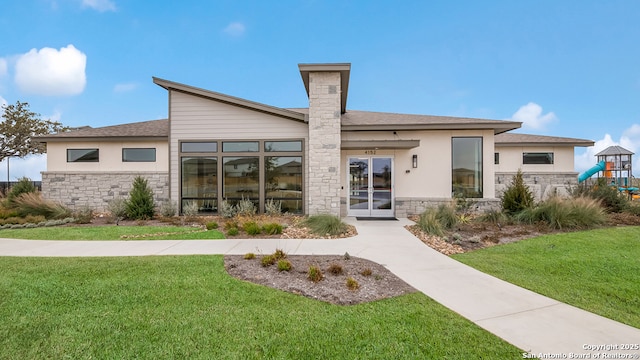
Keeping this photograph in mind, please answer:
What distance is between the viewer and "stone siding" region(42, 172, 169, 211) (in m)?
13.2

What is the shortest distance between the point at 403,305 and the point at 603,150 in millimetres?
28629

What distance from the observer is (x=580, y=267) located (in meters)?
5.11

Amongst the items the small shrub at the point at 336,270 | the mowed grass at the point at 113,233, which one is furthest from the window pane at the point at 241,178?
the small shrub at the point at 336,270

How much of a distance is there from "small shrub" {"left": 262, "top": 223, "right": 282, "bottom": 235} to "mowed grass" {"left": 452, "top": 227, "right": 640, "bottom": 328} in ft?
15.2

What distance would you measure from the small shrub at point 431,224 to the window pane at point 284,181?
4796 millimetres

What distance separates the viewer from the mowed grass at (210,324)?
2.56 meters

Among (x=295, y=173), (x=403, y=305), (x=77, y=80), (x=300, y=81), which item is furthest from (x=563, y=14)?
(x=77, y=80)

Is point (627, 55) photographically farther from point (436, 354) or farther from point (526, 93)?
point (436, 354)

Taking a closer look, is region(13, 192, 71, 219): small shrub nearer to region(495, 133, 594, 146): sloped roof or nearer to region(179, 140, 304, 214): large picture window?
region(179, 140, 304, 214): large picture window

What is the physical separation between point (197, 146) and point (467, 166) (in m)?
11.1

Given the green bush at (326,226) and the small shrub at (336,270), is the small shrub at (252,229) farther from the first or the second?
the small shrub at (336,270)

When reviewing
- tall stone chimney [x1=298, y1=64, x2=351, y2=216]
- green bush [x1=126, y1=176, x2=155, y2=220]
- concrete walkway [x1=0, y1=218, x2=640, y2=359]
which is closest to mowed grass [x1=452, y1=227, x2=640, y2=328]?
concrete walkway [x1=0, y1=218, x2=640, y2=359]

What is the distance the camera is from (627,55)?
11.8 m

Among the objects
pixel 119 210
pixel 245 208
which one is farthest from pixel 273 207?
pixel 119 210
